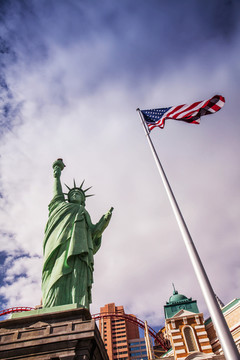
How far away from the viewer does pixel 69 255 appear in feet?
33.6

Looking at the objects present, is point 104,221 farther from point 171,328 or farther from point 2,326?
point 171,328

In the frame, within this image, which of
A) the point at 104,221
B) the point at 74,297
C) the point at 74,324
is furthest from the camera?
the point at 104,221

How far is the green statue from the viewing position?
948 cm

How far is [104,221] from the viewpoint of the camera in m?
13.2

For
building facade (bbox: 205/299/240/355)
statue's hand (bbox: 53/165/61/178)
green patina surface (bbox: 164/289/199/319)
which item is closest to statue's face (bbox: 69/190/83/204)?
statue's hand (bbox: 53/165/61/178)

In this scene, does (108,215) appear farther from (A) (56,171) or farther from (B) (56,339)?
(B) (56,339)

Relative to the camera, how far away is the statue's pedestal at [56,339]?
6663mm

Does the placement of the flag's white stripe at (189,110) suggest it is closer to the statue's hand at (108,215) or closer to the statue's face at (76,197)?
the statue's hand at (108,215)

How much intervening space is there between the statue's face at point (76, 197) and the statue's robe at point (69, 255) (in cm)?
130

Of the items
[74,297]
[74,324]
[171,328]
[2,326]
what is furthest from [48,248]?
[171,328]

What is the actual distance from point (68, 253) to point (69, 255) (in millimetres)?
170

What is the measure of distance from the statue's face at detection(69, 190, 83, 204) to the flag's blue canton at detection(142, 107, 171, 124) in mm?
6959

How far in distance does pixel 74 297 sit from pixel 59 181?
7214 millimetres

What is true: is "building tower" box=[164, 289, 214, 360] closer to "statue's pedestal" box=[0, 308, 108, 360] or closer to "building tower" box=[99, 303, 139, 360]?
"statue's pedestal" box=[0, 308, 108, 360]
